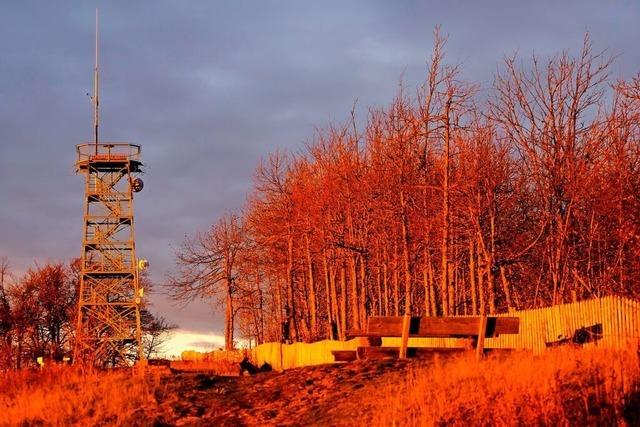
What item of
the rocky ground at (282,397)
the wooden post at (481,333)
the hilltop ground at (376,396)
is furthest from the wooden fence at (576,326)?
the rocky ground at (282,397)

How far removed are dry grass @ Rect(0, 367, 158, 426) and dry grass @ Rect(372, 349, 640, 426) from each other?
573 centimetres

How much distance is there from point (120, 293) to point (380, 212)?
127 feet

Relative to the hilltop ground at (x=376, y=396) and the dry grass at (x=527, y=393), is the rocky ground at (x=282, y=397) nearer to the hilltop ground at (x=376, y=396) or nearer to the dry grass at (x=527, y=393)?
the hilltop ground at (x=376, y=396)

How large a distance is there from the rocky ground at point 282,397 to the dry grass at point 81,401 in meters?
0.50

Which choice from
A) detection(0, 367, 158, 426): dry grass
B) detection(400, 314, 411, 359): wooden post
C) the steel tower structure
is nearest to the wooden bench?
detection(400, 314, 411, 359): wooden post

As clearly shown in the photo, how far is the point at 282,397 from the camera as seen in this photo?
55.9 ft

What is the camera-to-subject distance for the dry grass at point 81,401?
1806cm

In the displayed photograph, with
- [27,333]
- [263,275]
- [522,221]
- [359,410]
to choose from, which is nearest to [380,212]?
[522,221]

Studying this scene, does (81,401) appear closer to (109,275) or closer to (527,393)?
(527,393)

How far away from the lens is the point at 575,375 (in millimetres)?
14422

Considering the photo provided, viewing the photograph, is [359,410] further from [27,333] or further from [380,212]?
[27,333]

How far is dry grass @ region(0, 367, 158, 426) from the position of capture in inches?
711

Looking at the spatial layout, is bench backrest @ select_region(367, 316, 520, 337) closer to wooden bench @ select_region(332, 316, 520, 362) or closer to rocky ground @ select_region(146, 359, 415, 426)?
wooden bench @ select_region(332, 316, 520, 362)

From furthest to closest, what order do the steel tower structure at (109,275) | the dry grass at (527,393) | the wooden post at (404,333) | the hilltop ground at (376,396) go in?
the steel tower structure at (109,275) < the wooden post at (404,333) < the hilltop ground at (376,396) < the dry grass at (527,393)
